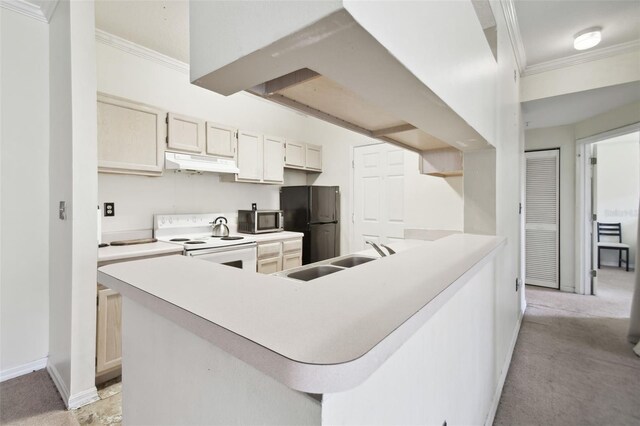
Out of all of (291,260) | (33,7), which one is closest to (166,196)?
(291,260)

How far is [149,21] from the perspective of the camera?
2.47 meters

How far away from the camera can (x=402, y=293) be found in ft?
2.16

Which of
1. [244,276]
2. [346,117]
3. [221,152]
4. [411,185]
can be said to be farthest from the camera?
[411,185]

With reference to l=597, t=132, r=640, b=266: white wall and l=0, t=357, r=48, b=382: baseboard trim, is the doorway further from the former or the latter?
l=0, t=357, r=48, b=382: baseboard trim

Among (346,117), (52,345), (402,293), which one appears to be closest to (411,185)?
(346,117)

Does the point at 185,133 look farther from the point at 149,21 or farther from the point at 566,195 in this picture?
the point at 566,195

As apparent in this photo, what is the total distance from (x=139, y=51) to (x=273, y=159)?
172 centimetres

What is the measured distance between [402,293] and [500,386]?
6.43ft

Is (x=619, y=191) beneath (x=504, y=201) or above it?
above

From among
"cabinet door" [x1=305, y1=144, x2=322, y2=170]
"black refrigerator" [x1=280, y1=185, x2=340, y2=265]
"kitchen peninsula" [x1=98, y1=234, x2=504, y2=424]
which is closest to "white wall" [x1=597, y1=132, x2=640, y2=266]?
"black refrigerator" [x1=280, y1=185, x2=340, y2=265]

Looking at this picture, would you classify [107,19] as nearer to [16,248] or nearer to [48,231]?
[48,231]

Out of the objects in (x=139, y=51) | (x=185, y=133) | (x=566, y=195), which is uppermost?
(x=139, y=51)

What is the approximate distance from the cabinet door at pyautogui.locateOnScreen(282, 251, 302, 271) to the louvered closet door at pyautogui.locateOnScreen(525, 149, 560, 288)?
3421mm

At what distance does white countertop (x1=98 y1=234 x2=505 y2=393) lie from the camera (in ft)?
1.25
